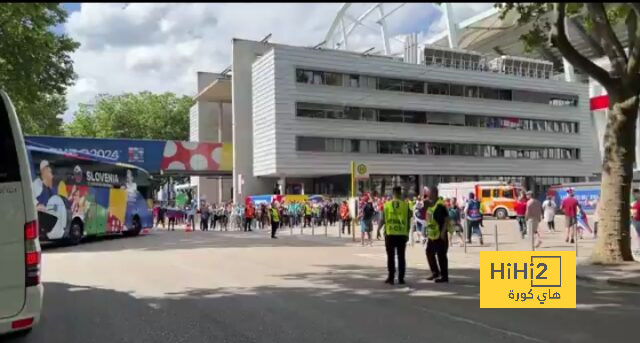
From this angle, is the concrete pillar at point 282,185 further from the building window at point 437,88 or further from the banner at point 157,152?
the building window at point 437,88

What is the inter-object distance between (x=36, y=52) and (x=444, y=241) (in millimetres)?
12228

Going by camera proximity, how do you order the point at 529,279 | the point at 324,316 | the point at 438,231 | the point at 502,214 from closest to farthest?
the point at 529,279, the point at 324,316, the point at 438,231, the point at 502,214

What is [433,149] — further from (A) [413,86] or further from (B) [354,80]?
(B) [354,80]

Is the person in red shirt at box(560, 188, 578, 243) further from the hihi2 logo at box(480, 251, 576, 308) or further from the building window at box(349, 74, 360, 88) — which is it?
the building window at box(349, 74, 360, 88)

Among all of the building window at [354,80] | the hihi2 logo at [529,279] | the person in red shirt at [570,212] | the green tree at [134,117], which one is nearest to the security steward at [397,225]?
the hihi2 logo at [529,279]

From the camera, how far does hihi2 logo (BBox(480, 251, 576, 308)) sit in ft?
26.0

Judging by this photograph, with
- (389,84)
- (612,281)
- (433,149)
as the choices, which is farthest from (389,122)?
(612,281)

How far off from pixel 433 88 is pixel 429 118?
315 cm

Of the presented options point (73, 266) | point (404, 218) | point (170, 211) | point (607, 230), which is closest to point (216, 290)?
point (404, 218)

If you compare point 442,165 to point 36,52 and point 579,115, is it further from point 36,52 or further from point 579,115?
point 36,52

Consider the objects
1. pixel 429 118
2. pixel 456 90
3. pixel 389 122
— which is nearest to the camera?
pixel 389 122

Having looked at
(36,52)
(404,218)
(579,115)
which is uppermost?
(579,115)

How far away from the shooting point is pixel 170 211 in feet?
131

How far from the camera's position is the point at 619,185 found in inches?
525
